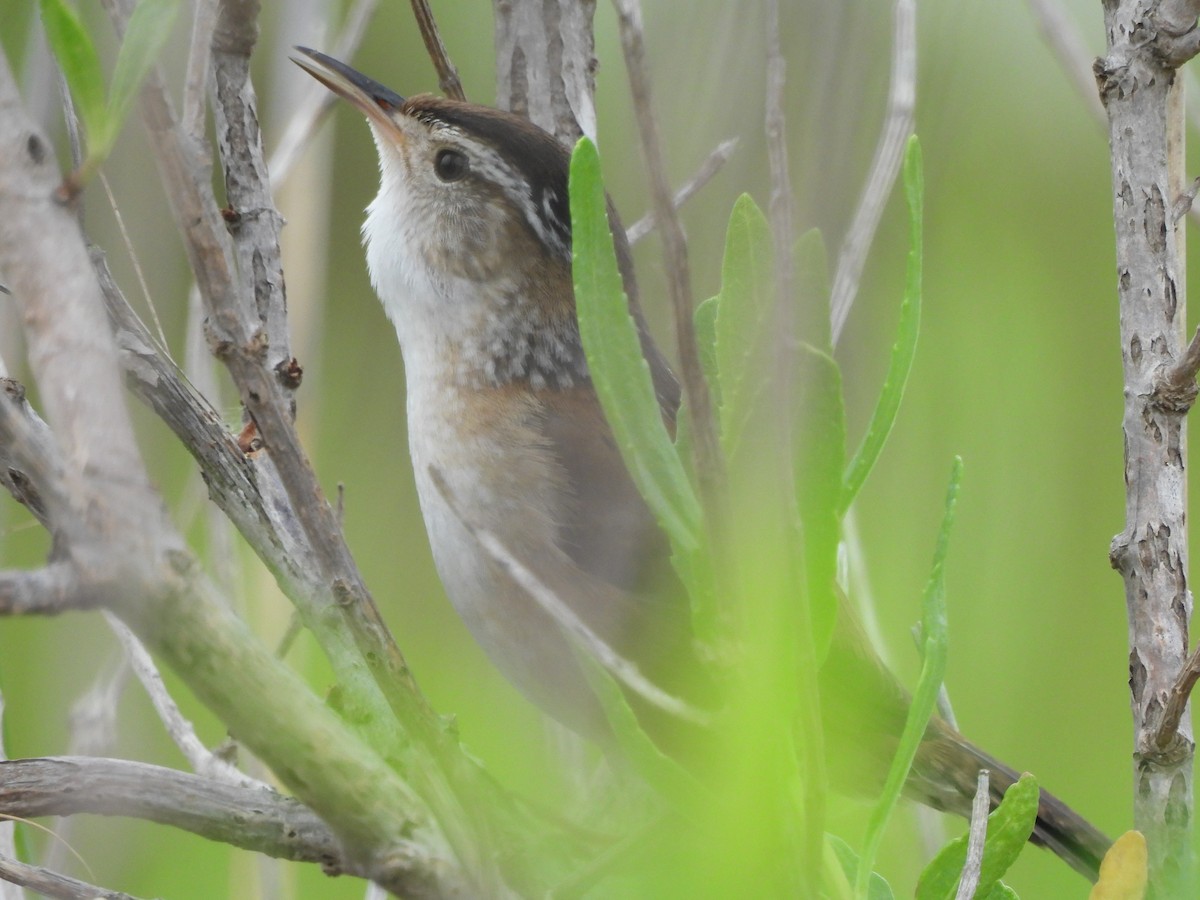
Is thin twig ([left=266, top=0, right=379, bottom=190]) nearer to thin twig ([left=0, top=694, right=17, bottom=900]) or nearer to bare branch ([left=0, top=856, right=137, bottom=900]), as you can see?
thin twig ([left=0, top=694, right=17, bottom=900])

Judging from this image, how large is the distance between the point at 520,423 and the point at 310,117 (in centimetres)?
68

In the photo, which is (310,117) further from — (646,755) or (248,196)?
(646,755)

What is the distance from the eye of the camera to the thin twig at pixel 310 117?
6.54 feet

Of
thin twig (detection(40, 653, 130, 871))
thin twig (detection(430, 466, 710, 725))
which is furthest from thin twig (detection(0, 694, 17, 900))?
thin twig (detection(430, 466, 710, 725))

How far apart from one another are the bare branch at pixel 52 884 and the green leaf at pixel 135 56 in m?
0.60

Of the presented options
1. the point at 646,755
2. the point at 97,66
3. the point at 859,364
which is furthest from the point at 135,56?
the point at 859,364

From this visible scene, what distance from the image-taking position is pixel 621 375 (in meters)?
0.73

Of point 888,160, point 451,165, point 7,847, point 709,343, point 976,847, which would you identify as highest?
point 451,165

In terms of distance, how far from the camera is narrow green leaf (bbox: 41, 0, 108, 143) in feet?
2.07

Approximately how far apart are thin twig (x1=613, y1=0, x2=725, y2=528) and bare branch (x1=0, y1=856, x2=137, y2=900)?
0.60 metres

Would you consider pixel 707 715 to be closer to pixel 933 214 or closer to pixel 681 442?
pixel 681 442

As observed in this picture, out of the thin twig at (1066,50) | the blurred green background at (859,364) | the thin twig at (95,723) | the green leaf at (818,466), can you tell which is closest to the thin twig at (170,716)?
the blurred green background at (859,364)

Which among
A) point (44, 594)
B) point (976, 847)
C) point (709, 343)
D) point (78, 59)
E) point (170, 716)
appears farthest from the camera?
point (170, 716)

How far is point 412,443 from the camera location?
1898mm
